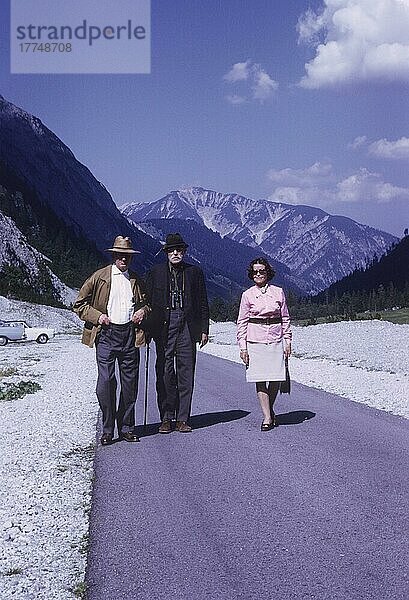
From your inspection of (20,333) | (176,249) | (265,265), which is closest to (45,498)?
(176,249)

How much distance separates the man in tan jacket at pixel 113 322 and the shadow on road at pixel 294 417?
2596mm

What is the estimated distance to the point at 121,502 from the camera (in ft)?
22.0

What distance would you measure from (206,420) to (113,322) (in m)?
2.84

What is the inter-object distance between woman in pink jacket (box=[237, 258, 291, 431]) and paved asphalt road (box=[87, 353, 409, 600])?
0.66m

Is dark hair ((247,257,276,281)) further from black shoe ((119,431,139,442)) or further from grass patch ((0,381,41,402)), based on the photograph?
grass patch ((0,381,41,402))

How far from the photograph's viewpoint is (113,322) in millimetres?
9320

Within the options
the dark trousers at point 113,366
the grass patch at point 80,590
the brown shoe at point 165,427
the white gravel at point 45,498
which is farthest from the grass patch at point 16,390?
the grass patch at point 80,590

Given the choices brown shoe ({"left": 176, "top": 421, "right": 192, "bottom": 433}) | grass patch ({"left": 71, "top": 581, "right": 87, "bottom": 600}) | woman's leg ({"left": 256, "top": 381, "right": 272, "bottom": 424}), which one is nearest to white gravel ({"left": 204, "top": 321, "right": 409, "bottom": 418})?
woman's leg ({"left": 256, "top": 381, "right": 272, "bottom": 424})

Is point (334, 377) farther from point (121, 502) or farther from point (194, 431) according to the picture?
point (121, 502)

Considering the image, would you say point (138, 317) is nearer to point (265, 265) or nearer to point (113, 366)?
point (113, 366)

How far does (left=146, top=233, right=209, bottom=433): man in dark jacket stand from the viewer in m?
9.91

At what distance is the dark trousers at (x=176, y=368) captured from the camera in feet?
32.7

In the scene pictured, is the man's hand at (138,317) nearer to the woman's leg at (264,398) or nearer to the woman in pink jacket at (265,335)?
the woman in pink jacket at (265,335)

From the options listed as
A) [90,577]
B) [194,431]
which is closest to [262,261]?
[194,431]
